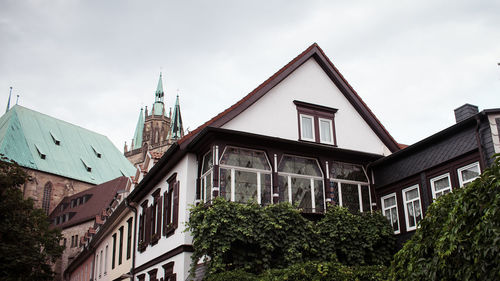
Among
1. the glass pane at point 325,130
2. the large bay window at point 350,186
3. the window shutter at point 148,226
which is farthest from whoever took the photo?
the window shutter at point 148,226

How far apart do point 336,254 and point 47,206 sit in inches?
2098

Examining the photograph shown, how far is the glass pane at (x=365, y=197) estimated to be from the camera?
61.3 ft

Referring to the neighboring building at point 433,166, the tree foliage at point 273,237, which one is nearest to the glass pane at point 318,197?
the tree foliage at point 273,237

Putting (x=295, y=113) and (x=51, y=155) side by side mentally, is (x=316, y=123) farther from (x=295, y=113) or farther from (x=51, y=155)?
(x=51, y=155)

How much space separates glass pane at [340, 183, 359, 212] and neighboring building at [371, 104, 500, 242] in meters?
0.87

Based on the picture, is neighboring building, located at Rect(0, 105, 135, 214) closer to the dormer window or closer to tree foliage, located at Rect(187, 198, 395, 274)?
the dormer window

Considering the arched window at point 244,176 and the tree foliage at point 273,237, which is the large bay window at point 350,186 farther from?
the arched window at point 244,176

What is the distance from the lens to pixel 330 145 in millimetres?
19375

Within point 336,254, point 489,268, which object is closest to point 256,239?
point 336,254

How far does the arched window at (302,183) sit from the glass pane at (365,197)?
5.88ft

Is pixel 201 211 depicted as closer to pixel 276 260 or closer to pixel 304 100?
pixel 276 260

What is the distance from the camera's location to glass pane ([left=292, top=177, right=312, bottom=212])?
17297 millimetres

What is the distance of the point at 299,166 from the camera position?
17922 mm

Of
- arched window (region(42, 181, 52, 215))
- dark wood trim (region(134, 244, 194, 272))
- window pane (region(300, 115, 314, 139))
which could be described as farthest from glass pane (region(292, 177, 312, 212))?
arched window (region(42, 181, 52, 215))
